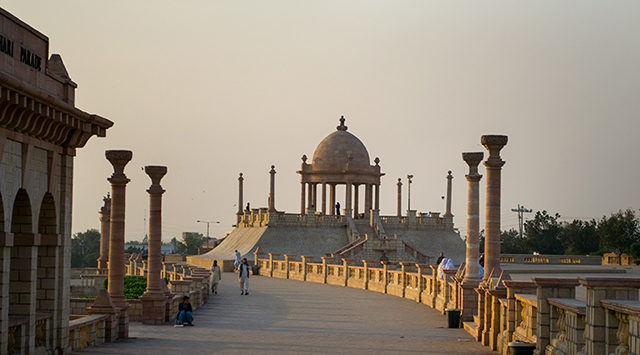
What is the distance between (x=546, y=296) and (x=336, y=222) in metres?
55.3

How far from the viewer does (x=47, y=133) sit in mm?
16625

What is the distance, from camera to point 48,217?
1742cm

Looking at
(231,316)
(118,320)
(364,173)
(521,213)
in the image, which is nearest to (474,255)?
(231,316)

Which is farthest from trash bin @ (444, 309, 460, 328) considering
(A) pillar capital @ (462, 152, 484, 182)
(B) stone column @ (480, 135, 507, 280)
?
(A) pillar capital @ (462, 152, 484, 182)

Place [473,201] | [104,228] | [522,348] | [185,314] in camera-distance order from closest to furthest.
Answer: [522,348] < [185,314] < [473,201] < [104,228]

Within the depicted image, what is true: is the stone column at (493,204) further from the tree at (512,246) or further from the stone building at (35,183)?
the tree at (512,246)

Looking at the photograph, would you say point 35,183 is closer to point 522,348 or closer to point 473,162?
point 522,348

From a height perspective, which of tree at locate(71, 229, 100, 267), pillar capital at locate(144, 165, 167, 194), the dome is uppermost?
the dome

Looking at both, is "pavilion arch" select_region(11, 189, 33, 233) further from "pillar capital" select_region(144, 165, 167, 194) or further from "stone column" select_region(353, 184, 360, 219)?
"stone column" select_region(353, 184, 360, 219)

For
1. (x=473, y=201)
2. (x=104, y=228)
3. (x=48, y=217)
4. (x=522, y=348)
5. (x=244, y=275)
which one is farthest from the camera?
(x=104, y=228)

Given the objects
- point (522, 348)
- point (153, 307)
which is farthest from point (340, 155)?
point (522, 348)

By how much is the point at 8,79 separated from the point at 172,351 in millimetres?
6850

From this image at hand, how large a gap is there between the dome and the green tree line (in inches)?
634

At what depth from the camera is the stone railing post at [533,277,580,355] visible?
1499 cm
